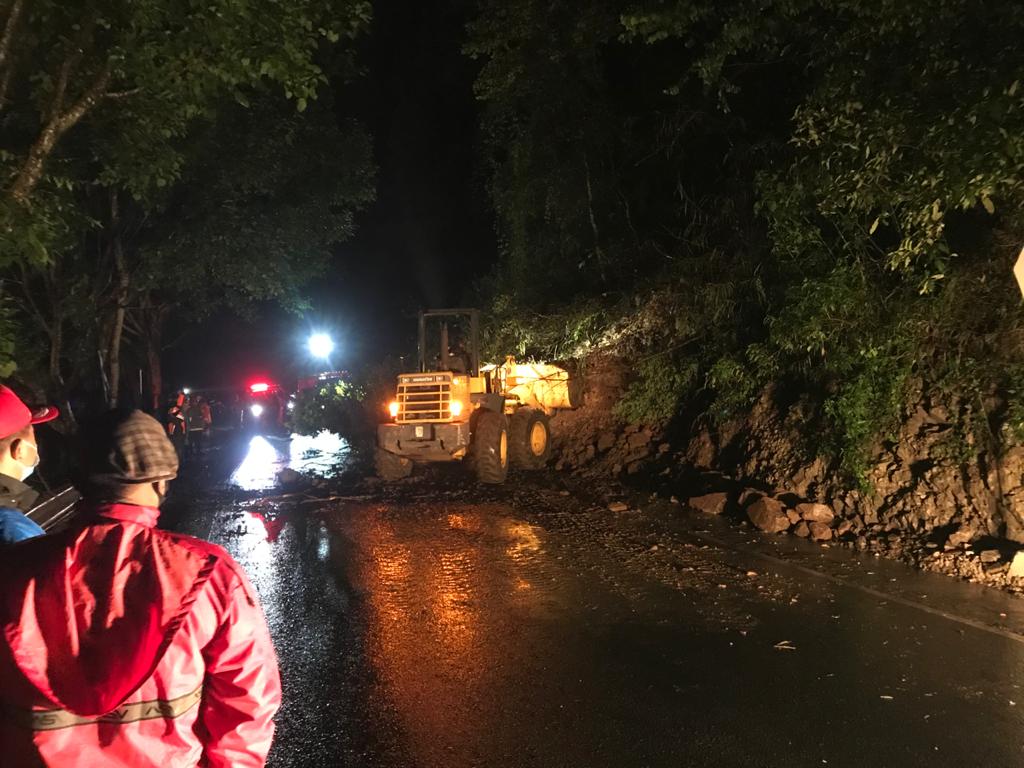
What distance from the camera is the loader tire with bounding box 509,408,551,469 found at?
12859 millimetres

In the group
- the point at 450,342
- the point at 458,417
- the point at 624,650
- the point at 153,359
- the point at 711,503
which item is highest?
the point at 153,359

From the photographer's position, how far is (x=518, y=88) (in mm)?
14484

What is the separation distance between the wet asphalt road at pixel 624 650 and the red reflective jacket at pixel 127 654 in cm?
234

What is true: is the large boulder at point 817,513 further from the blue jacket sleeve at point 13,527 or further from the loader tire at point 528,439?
the blue jacket sleeve at point 13,527

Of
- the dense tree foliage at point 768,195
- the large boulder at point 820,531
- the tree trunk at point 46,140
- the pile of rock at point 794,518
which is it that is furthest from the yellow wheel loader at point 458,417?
the tree trunk at point 46,140

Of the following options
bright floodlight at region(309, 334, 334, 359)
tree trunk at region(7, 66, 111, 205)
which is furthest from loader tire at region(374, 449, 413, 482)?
bright floodlight at region(309, 334, 334, 359)

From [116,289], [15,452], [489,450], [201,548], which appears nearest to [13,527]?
[15,452]

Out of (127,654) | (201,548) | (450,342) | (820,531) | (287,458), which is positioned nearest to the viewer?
(127,654)

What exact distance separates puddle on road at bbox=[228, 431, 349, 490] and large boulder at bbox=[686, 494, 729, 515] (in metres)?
7.12

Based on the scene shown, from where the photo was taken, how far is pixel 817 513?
839 cm

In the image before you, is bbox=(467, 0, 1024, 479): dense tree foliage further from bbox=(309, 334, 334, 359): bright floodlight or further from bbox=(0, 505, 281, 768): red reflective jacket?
bbox=(309, 334, 334, 359): bright floodlight

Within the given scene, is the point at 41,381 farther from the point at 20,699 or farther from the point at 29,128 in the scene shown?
the point at 20,699

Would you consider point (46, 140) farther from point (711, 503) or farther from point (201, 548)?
point (711, 503)

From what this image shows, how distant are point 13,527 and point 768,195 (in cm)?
→ 854
